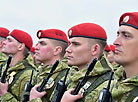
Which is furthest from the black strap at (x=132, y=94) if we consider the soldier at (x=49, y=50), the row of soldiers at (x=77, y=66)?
the soldier at (x=49, y=50)

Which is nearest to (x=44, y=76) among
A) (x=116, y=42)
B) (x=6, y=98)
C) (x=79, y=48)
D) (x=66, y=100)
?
(x=6, y=98)

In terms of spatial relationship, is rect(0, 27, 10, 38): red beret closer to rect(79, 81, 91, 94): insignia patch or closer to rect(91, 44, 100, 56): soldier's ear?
rect(91, 44, 100, 56): soldier's ear

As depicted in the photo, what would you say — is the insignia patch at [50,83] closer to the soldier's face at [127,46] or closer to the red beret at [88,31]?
the red beret at [88,31]

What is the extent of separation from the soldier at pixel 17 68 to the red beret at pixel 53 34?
786 millimetres

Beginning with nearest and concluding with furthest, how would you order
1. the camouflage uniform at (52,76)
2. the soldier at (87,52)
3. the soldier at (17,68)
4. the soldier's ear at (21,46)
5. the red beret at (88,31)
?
the soldier at (87,52) < the red beret at (88,31) < the camouflage uniform at (52,76) < the soldier at (17,68) < the soldier's ear at (21,46)

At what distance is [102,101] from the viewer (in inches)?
95.2

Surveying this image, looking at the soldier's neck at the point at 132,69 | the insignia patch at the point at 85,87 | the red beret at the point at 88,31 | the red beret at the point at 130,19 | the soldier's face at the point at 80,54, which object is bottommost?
the insignia patch at the point at 85,87

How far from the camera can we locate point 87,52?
144 inches

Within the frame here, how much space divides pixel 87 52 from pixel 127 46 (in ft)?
3.82

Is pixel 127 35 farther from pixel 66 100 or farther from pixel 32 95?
pixel 32 95

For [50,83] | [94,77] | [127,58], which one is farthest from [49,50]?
[127,58]

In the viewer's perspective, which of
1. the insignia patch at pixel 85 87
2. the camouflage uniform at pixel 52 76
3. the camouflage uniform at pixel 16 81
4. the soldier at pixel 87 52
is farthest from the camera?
the camouflage uniform at pixel 16 81

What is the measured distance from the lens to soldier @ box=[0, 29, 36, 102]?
5016 mm

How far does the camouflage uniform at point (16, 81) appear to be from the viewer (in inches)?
193
